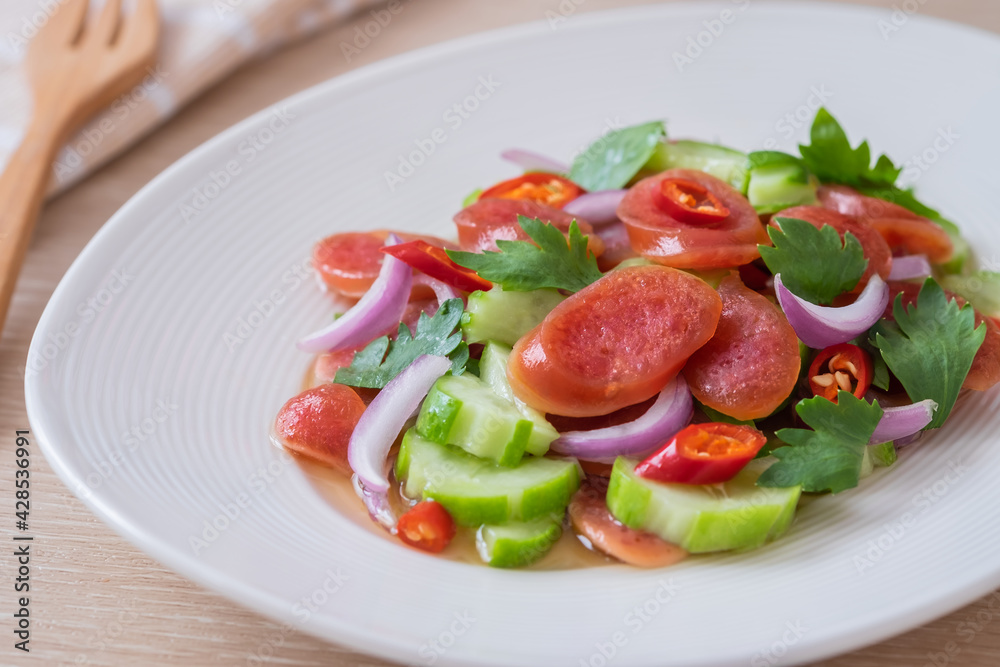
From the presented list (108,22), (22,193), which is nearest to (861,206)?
(22,193)

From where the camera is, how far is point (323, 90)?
3521mm

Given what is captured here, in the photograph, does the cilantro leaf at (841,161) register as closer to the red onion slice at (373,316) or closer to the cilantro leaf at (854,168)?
the cilantro leaf at (854,168)

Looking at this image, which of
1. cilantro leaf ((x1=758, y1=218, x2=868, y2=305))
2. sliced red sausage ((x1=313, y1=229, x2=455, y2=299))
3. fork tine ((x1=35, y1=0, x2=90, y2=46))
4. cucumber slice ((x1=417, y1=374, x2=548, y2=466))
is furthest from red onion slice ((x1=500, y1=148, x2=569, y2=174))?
fork tine ((x1=35, y1=0, x2=90, y2=46))

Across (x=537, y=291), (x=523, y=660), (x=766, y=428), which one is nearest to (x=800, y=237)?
(x=766, y=428)

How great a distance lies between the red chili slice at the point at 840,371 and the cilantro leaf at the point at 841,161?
736 millimetres

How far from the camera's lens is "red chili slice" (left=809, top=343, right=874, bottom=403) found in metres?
2.27

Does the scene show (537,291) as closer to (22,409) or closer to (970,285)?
(970,285)

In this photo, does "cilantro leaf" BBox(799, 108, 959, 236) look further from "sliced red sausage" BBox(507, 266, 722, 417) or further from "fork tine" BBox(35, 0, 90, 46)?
"fork tine" BBox(35, 0, 90, 46)

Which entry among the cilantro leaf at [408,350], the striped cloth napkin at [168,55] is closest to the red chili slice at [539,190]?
the cilantro leaf at [408,350]

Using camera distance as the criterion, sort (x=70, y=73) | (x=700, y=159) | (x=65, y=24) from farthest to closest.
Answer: (x=65, y=24) → (x=70, y=73) → (x=700, y=159)

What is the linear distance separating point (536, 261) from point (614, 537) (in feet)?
2.40

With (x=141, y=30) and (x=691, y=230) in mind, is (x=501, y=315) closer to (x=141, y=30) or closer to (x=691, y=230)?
(x=691, y=230)

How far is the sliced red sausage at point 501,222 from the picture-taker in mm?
2553

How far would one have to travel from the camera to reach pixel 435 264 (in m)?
2.58
